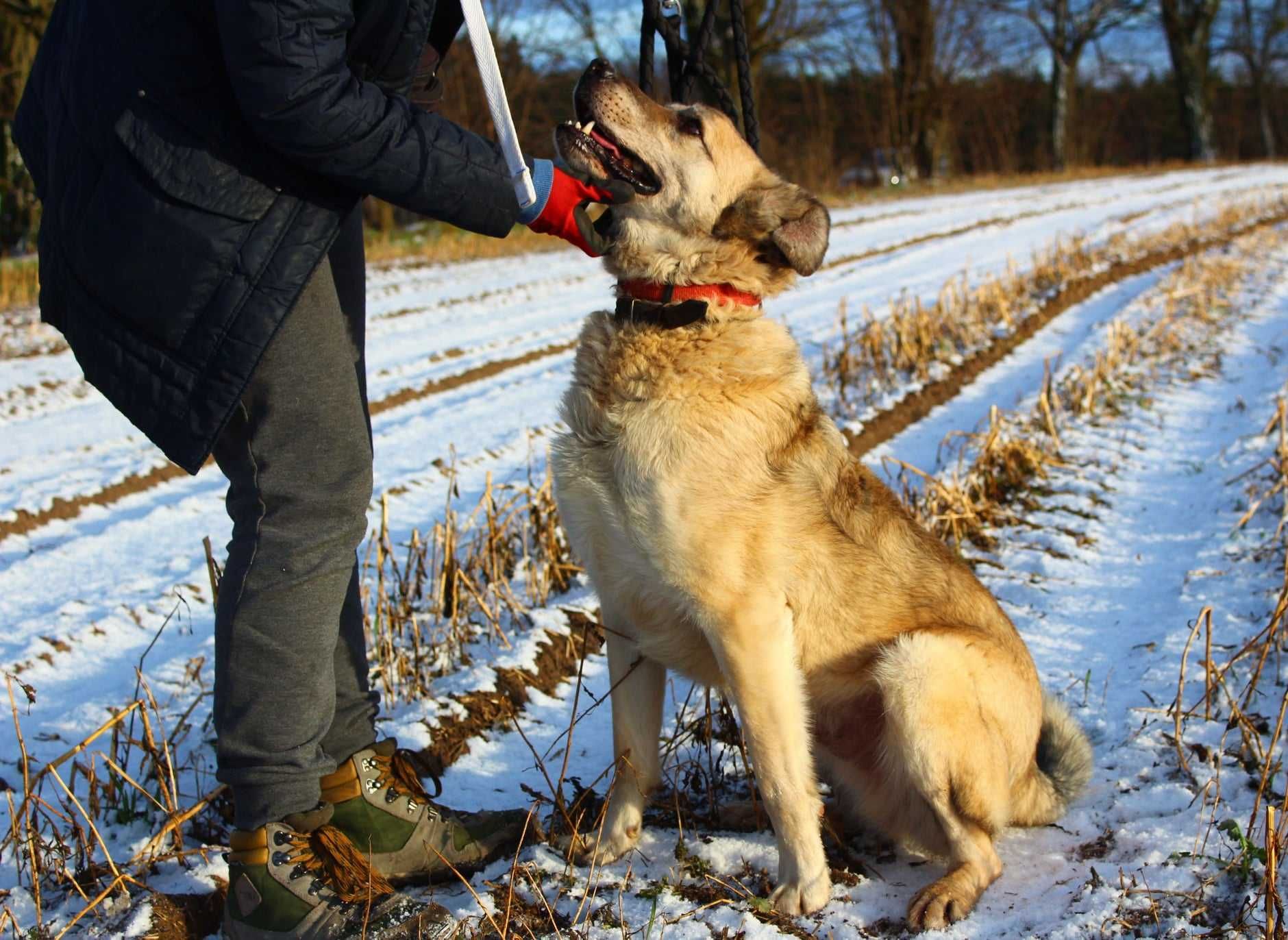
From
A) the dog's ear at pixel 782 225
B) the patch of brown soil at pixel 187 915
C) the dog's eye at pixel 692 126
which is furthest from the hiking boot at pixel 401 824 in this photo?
the dog's eye at pixel 692 126

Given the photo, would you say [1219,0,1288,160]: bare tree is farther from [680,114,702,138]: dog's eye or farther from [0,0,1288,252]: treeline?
[680,114,702,138]: dog's eye

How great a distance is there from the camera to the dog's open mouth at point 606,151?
Result: 2.84 metres

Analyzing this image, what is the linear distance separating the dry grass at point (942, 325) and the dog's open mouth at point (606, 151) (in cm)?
367

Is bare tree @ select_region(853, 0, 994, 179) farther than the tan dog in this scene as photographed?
Yes

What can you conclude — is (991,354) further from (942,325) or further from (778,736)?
(778,736)

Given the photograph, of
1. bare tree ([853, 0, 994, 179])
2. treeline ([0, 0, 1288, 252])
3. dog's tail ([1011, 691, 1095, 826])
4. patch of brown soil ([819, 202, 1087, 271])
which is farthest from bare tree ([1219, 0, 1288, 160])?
dog's tail ([1011, 691, 1095, 826])

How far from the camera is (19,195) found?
16.7m

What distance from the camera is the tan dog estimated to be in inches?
96.3

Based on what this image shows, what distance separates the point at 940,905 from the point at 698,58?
248 cm

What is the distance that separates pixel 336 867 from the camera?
7.64 feet

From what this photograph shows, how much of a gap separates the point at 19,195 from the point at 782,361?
703 inches

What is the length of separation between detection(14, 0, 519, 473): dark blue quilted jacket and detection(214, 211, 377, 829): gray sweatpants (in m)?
0.12

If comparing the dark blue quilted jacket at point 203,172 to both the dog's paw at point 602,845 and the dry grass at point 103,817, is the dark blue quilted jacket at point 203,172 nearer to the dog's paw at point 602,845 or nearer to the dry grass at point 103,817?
the dry grass at point 103,817

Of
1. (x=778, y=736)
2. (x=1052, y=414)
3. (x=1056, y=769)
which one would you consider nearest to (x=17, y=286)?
(x=1052, y=414)
